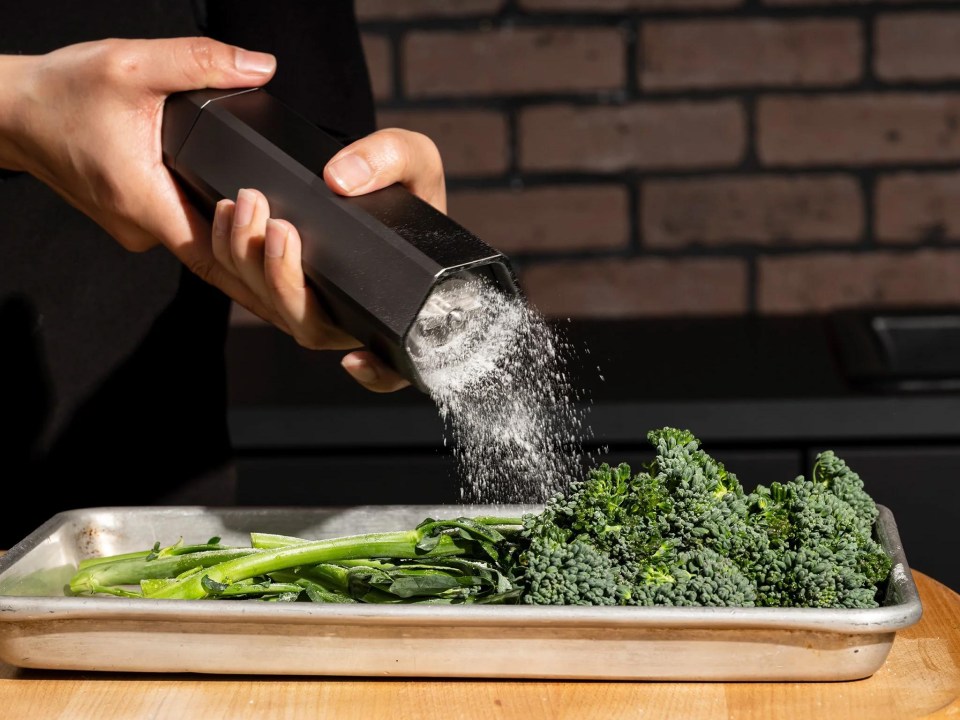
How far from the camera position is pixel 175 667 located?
0.82m

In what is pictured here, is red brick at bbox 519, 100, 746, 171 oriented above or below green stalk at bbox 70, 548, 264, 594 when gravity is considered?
above

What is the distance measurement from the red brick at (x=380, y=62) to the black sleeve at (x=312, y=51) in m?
0.67

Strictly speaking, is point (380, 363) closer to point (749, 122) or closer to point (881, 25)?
point (749, 122)

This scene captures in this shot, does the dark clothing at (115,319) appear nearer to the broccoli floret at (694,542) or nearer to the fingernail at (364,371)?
the fingernail at (364,371)

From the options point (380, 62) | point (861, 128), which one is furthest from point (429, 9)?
point (861, 128)

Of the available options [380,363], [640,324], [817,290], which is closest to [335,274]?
[380,363]

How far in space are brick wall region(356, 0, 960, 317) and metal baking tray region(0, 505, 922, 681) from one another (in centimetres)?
126

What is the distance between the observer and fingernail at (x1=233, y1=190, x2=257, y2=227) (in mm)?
919

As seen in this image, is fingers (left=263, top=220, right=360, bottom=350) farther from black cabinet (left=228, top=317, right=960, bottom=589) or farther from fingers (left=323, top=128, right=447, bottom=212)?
black cabinet (left=228, top=317, right=960, bottom=589)

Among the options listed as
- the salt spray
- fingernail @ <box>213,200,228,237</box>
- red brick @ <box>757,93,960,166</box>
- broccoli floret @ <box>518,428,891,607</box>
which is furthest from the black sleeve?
red brick @ <box>757,93,960,166</box>

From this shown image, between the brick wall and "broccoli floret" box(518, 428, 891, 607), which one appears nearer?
"broccoli floret" box(518, 428, 891, 607)

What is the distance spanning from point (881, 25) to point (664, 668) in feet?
5.14

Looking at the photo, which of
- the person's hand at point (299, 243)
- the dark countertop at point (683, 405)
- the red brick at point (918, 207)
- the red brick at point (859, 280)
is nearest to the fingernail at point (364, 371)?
the person's hand at point (299, 243)

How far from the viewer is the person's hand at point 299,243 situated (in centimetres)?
91
